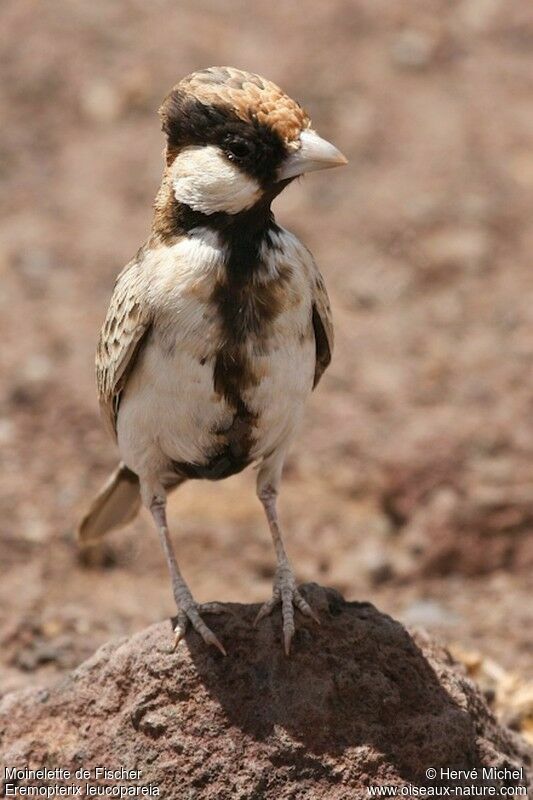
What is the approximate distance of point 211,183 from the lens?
17.0 ft

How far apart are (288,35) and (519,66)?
2606mm

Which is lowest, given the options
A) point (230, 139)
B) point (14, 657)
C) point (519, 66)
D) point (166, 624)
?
point (166, 624)

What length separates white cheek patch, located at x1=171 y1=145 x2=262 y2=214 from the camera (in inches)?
202

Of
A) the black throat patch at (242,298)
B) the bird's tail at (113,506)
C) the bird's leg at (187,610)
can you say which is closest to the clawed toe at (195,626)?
the bird's leg at (187,610)

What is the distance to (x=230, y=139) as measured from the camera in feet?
16.8

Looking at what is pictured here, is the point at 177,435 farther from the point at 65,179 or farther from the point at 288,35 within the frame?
the point at 288,35

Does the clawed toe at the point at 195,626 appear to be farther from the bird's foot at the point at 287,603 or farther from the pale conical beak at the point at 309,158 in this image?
the pale conical beak at the point at 309,158

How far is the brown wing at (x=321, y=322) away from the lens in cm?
567

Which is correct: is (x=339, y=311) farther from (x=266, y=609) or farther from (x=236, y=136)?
(x=236, y=136)

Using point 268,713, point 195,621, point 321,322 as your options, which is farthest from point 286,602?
point 321,322

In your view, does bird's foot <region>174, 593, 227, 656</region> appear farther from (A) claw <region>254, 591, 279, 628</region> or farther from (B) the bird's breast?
(B) the bird's breast

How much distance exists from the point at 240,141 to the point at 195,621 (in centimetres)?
200

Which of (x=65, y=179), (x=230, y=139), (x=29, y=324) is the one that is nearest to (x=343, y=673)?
(x=230, y=139)

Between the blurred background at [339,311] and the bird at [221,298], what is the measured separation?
193 centimetres
